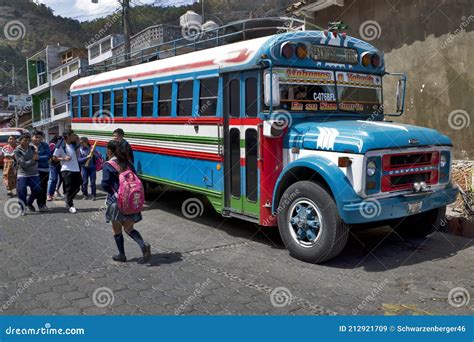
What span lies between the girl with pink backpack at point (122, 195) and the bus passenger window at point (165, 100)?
2.52m

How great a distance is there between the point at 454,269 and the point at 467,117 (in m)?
5.75

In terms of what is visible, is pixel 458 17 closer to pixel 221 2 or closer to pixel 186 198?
pixel 186 198

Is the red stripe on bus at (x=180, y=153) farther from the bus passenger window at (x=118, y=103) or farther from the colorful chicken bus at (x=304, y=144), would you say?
the bus passenger window at (x=118, y=103)

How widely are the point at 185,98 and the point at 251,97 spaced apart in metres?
1.77

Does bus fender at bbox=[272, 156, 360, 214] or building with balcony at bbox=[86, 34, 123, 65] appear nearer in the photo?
bus fender at bbox=[272, 156, 360, 214]

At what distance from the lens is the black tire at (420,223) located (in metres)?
6.49

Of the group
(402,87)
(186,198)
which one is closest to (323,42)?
(402,87)

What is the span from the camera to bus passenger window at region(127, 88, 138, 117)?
9.34 meters

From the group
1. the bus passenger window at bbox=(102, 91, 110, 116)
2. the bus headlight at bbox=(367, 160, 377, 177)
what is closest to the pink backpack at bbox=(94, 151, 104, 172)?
the bus passenger window at bbox=(102, 91, 110, 116)

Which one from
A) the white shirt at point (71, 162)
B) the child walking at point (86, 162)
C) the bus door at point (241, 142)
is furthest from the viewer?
the child walking at point (86, 162)

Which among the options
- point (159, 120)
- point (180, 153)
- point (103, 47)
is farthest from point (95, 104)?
point (103, 47)

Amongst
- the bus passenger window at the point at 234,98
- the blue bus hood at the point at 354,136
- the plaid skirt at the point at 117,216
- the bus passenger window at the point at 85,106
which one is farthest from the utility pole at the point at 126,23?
the blue bus hood at the point at 354,136

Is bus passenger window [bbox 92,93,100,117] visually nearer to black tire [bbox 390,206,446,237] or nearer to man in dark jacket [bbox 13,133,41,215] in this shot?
man in dark jacket [bbox 13,133,41,215]

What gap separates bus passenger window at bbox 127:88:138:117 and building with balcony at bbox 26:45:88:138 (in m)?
22.9
